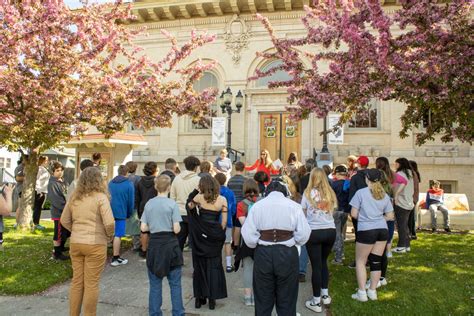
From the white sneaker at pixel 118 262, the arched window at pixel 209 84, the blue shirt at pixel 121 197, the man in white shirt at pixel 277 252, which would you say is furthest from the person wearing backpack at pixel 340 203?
the arched window at pixel 209 84

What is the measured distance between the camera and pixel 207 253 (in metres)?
4.74

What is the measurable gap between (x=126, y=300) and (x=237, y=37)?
15190 mm

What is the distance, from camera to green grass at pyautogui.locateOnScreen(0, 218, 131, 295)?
5.59 metres

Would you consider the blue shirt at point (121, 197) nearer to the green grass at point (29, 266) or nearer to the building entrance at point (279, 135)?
the green grass at point (29, 266)

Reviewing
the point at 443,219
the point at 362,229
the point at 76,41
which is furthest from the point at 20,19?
the point at 443,219

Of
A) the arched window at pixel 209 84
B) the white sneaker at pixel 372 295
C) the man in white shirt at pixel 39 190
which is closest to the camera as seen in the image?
the white sneaker at pixel 372 295

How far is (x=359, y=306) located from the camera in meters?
4.76

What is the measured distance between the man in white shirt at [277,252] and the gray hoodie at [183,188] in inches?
89.8

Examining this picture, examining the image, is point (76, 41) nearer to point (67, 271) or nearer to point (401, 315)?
point (67, 271)

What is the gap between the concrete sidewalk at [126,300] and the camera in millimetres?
4706

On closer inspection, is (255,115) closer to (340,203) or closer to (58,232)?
(340,203)

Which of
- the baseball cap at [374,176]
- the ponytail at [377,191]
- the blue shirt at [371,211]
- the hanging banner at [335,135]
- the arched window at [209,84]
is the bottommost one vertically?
the blue shirt at [371,211]

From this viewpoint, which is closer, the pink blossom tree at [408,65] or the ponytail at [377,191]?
the ponytail at [377,191]

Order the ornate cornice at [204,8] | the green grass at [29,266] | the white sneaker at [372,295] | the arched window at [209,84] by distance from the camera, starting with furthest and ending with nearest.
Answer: the arched window at [209,84], the ornate cornice at [204,8], the green grass at [29,266], the white sneaker at [372,295]
